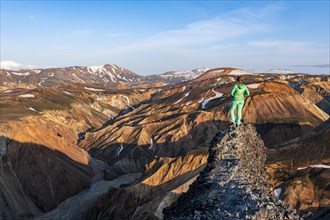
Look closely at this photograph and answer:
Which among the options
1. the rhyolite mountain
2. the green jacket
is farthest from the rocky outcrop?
the rhyolite mountain

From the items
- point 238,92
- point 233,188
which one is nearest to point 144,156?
point 238,92

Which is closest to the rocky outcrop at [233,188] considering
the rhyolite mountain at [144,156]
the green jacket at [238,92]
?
the green jacket at [238,92]

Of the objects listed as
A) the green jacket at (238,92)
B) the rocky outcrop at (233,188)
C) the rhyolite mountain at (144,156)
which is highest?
the green jacket at (238,92)

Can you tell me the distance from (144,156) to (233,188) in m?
103

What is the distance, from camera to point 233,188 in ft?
45.3

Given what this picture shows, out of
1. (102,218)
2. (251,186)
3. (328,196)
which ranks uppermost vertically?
(251,186)

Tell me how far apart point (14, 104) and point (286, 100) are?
109839 mm

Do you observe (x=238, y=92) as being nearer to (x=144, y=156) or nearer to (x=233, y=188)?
(x=233, y=188)

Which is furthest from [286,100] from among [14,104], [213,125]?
[14,104]

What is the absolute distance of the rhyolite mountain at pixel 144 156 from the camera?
55.8 m

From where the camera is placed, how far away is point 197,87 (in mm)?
196250

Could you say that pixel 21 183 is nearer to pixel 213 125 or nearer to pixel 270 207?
pixel 213 125

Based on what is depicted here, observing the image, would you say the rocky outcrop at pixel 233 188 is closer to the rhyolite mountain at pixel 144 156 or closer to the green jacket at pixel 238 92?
the green jacket at pixel 238 92

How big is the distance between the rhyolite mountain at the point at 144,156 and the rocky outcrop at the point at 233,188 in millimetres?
29627
